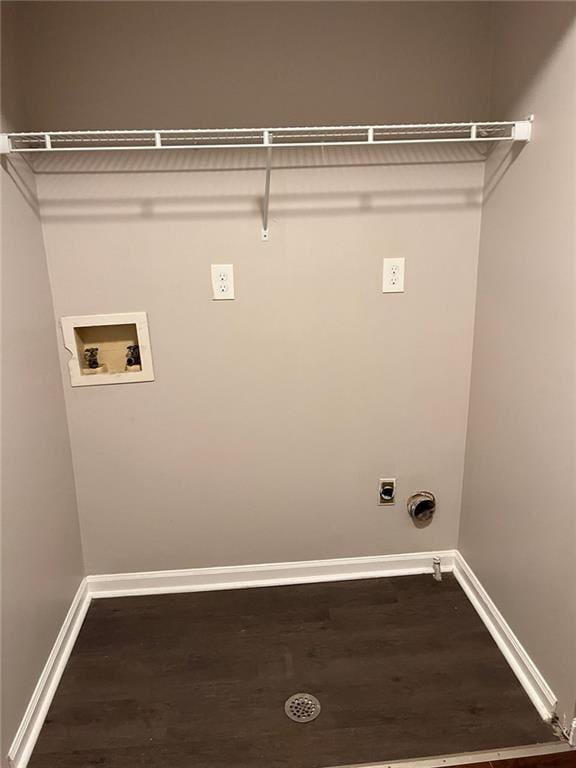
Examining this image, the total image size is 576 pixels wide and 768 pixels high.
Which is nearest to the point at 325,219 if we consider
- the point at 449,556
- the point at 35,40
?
the point at 35,40

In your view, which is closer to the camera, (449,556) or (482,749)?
(482,749)

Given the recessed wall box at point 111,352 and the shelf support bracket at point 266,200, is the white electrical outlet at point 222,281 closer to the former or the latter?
the shelf support bracket at point 266,200

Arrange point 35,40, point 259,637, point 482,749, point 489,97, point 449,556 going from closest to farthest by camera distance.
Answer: point 482,749
point 35,40
point 489,97
point 259,637
point 449,556

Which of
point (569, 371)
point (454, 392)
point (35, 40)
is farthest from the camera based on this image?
point (454, 392)

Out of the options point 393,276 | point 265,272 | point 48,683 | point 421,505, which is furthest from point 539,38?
point 48,683

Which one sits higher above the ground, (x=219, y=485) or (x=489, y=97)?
(x=489, y=97)

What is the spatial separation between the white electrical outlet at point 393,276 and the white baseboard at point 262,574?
1.09m

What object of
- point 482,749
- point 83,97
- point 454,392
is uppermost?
point 83,97

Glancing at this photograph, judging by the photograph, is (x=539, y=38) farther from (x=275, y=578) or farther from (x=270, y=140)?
(x=275, y=578)

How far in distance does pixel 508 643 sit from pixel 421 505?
554 millimetres

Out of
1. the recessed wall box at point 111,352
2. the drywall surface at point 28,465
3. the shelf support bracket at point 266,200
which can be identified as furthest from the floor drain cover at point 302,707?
the shelf support bracket at point 266,200

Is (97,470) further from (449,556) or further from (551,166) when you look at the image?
(551,166)

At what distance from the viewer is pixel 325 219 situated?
5.88 feet

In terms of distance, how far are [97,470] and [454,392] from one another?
1.38m
